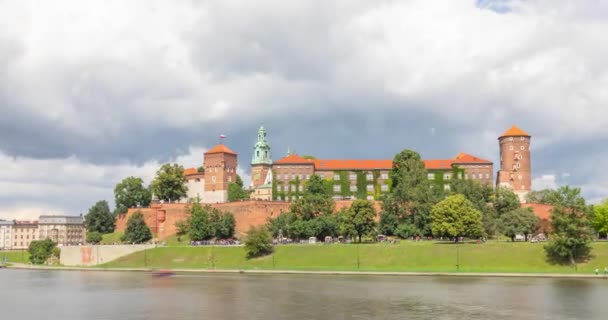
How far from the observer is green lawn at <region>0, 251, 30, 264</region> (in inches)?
3557

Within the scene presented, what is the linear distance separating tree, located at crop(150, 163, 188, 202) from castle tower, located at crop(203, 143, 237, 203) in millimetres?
5023

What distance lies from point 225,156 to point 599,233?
54495mm

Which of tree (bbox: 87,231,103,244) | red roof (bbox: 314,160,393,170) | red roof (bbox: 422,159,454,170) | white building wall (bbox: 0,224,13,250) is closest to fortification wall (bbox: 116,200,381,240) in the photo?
tree (bbox: 87,231,103,244)

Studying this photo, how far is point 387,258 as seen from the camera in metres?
59.3

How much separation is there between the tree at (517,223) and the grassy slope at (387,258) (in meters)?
5.12

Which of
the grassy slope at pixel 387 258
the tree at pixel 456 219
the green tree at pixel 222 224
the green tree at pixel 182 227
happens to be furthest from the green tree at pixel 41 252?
the tree at pixel 456 219

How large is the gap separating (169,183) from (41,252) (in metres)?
19.3

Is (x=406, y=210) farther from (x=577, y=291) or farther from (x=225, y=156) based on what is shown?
(x=225, y=156)

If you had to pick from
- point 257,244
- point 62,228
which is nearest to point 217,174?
point 257,244

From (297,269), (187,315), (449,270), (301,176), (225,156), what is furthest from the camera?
(225,156)

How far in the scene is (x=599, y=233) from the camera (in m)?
64.0

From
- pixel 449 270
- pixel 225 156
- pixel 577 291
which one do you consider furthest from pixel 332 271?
pixel 225 156

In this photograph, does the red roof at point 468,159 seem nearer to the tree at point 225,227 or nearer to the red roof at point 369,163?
the red roof at point 369,163

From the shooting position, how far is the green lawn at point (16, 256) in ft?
296
